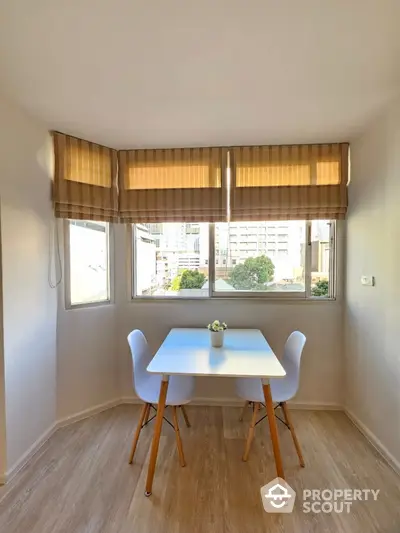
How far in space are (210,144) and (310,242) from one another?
135 centimetres

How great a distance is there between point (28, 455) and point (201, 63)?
2.84 m

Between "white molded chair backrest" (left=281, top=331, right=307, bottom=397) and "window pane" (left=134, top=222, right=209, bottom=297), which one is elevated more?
"window pane" (left=134, top=222, right=209, bottom=297)

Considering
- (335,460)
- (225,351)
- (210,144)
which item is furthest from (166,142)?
(335,460)

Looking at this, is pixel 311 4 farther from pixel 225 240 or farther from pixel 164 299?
pixel 164 299

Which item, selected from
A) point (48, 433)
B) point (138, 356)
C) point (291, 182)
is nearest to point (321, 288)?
point (291, 182)

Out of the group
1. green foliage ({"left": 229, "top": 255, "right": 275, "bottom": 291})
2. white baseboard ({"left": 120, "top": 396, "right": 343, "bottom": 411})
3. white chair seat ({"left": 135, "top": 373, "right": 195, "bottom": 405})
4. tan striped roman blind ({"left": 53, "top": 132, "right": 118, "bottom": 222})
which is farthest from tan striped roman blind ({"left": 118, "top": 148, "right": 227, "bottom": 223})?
white baseboard ({"left": 120, "top": 396, "right": 343, "bottom": 411})

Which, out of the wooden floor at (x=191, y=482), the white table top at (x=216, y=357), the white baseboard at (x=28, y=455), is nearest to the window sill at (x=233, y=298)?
the white table top at (x=216, y=357)

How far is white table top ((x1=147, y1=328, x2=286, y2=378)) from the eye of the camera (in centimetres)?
183

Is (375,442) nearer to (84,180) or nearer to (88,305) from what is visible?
(88,305)

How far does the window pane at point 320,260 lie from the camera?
9.61 ft

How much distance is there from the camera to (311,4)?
50.1 inches

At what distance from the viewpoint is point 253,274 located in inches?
117

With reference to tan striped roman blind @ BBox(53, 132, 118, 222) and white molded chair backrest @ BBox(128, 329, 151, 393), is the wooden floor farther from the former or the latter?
tan striped roman blind @ BBox(53, 132, 118, 222)
